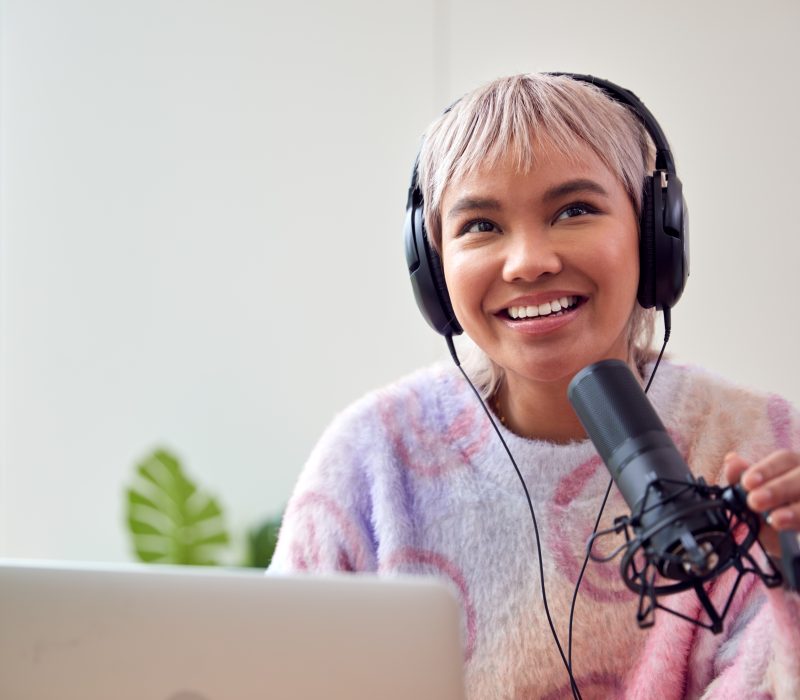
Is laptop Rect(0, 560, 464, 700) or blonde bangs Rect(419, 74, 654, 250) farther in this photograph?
blonde bangs Rect(419, 74, 654, 250)

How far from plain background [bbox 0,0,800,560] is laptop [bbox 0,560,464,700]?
183cm

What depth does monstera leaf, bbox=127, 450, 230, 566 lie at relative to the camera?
2.41 m

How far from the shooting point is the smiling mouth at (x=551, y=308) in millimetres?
1050

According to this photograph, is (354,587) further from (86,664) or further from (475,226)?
(475,226)

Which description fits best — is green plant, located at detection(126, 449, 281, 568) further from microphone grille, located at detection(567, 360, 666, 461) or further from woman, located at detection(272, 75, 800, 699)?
microphone grille, located at detection(567, 360, 666, 461)

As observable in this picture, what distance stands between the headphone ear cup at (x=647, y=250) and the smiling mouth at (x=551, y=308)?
2.8 inches

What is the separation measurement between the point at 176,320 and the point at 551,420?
64.0 inches

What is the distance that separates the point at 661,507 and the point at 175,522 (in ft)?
6.31

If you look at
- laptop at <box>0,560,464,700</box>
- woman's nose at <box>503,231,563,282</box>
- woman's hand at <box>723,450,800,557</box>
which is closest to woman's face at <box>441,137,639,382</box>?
woman's nose at <box>503,231,563,282</box>

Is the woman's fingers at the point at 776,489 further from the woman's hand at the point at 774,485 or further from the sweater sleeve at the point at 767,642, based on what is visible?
the sweater sleeve at the point at 767,642

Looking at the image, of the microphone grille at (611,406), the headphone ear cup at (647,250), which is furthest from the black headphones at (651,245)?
the microphone grille at (611,406)

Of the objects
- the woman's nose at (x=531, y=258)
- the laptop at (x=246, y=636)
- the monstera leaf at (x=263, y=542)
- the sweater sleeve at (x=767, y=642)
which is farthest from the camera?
the monstera leaf at (x=263, y=542)

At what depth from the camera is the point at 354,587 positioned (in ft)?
2.12

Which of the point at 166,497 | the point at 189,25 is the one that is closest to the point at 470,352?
the point at 166,497
